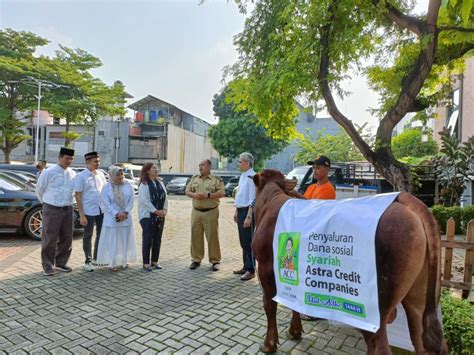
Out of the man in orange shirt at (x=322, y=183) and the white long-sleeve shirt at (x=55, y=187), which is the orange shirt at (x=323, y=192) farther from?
the white long-sleeve shirt at (x=55, y=187)

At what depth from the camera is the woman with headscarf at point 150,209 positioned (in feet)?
18.2

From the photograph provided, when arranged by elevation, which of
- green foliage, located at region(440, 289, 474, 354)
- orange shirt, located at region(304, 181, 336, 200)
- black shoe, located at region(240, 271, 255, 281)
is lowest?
black shoe, located at region(240, 271, 255, 281)

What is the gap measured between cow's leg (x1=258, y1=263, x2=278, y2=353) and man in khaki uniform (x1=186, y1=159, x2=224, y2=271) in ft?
8.66

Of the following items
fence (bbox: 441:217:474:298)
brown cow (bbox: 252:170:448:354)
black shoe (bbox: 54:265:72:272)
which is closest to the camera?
brown cow (bbox: 252:170:448:354)

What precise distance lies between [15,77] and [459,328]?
24.9 metres

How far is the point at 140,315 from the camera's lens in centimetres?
386

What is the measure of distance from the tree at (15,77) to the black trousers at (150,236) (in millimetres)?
19210

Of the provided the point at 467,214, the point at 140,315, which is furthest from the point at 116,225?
the point at 467,214

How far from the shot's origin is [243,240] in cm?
541

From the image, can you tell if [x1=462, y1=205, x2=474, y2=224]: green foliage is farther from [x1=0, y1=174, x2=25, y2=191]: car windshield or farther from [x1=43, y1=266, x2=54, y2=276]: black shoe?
[x1=0, y1=174, x2=25, y2=191]: car windshield

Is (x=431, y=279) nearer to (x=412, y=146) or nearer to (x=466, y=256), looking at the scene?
(x=466, y=256)

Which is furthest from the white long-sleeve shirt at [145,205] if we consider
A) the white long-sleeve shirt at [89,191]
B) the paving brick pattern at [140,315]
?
the paving brick pattern at [140,315]

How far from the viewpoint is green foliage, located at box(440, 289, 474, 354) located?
2770 mm

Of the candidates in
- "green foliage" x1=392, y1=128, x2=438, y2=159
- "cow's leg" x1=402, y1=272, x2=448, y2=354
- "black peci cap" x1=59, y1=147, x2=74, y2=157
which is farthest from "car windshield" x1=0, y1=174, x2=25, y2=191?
"green foliage" x1=392, y1=128, x2=438, y2=159
